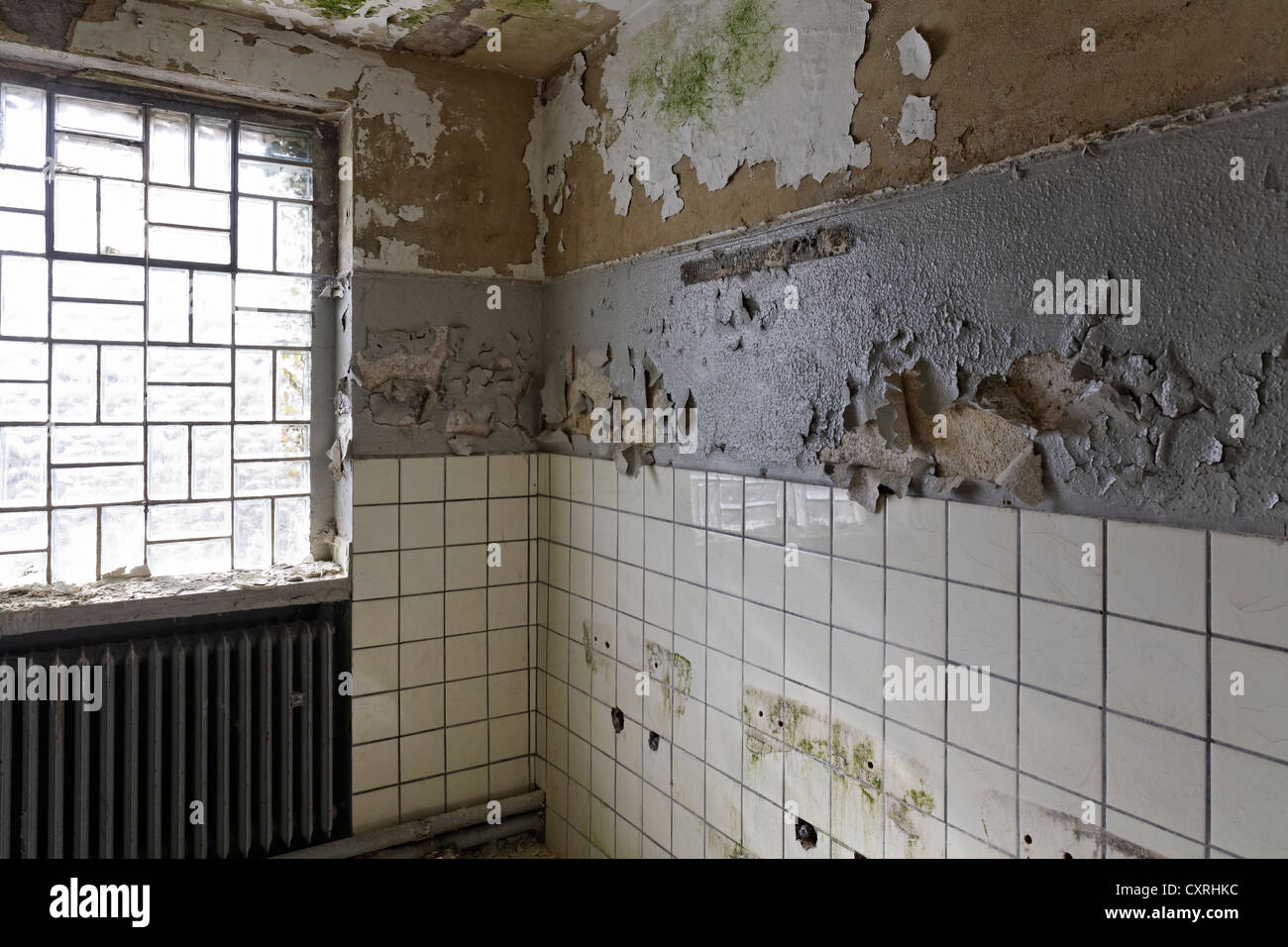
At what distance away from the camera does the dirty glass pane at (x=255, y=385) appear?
2648mm

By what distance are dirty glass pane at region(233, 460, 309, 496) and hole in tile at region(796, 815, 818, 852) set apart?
1871 millimetres

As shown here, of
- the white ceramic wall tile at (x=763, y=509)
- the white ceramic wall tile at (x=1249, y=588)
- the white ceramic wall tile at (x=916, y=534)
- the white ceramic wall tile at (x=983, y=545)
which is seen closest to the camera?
the white ceramic wall tile at (x=1249, y=588)

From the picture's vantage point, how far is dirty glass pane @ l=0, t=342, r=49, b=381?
7.68 ft

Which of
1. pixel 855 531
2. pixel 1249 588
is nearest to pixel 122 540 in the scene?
pixel 855 531

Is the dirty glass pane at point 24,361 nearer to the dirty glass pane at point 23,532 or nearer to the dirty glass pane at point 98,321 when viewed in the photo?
the dirty glass pane at point 98,321

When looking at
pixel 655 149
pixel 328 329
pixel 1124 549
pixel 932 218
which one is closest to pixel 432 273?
pixel 328 329

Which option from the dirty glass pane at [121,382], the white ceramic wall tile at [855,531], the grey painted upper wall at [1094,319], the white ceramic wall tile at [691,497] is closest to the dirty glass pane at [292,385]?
the dirty glass pane at [121,382]

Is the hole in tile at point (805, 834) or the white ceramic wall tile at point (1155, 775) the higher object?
the white ceramic wall tile at point (1155, 775)

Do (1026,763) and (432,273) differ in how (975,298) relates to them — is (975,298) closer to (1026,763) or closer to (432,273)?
(1026,763)

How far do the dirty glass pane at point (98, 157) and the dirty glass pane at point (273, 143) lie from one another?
301mm

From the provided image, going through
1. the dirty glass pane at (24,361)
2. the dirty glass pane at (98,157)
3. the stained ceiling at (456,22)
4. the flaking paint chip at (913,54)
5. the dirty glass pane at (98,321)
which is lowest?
the dirty glass pane at (24,361)

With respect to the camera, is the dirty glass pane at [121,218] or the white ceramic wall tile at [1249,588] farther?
the dirty glass pane at [121,218]

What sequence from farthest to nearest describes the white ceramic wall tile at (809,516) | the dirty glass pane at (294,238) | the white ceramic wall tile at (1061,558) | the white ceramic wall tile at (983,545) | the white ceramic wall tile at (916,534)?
the dirty glass pane at (294,238)
the white ceramic wall tile at (809,516)
the white ceramic wall tile at (916,534)
the white ceramic wall tile at (983,545)
the white ceramic wall tile at (1061,558)

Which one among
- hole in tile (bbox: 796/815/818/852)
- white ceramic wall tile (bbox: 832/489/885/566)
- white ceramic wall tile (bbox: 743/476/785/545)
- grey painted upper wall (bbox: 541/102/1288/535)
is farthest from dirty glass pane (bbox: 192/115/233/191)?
hole in tile (bbox: 796/815/818/852)
